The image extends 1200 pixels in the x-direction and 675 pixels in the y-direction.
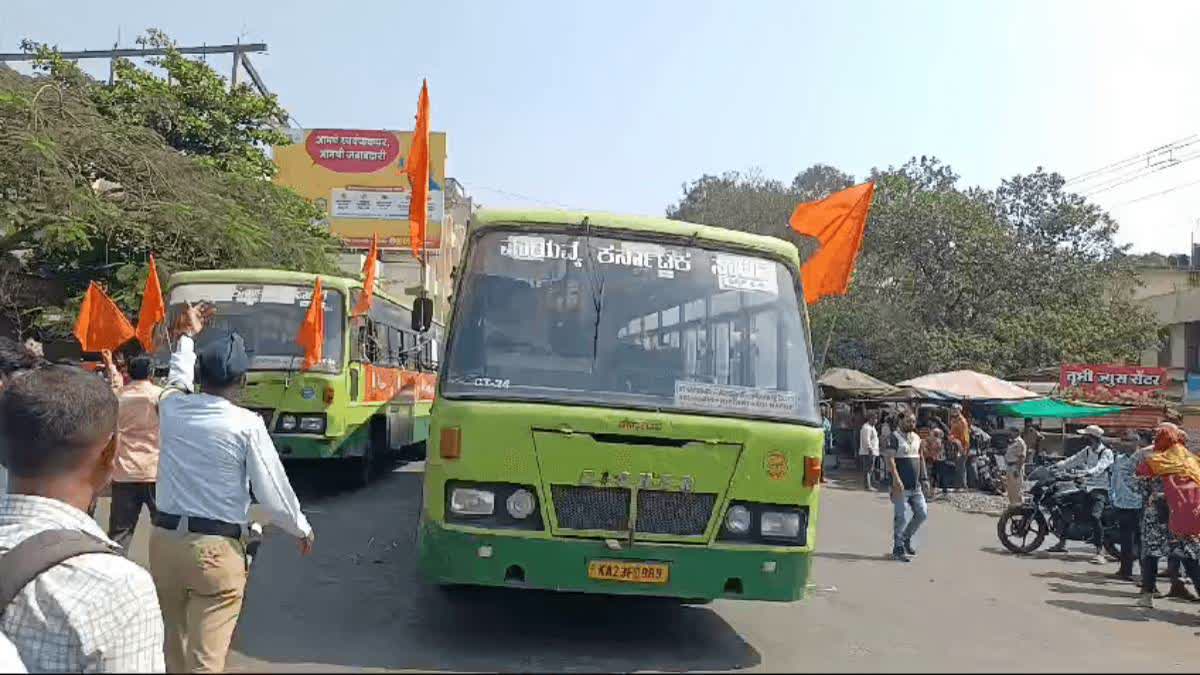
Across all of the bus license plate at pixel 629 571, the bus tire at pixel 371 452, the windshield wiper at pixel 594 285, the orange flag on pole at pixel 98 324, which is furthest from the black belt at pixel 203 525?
the bus tire at pixel 371 452

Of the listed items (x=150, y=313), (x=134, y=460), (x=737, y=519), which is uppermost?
(x=150, y=313)

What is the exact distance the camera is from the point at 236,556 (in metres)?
4.84

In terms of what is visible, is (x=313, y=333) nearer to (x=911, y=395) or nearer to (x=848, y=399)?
(x=911, y=395)

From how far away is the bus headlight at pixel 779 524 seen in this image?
6.73 metres

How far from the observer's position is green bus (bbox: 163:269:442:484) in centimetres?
1316

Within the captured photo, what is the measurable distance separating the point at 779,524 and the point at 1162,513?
18.0 ft

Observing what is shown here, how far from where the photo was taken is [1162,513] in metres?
10.4

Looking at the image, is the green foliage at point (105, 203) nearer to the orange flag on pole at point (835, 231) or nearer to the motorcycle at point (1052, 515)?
the orange flag on pole at point (835, 231)

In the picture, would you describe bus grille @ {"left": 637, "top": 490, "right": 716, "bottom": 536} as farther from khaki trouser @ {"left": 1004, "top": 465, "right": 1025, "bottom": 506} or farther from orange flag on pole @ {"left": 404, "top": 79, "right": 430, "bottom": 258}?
khaki trouser @ {"left": 1004, "top": 465, "right": 1025, "bottom": 506}

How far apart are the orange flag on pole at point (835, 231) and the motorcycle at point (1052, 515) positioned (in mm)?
5497

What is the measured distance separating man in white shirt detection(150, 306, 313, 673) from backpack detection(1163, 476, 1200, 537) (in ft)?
26.7

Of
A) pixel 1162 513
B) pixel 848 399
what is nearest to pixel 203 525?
pixel 1162 513

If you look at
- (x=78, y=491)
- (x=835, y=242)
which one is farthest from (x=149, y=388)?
(x=835, y=242)

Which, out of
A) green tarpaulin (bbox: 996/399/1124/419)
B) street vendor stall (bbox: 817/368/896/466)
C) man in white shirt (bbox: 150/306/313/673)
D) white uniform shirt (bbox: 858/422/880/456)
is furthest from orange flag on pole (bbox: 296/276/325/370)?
green tarpaulin (bbox: 996/399/1124/419)
